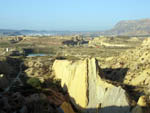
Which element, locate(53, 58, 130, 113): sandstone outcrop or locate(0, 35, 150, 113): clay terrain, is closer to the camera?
locate(0, 35, 150, 113): clay terrain

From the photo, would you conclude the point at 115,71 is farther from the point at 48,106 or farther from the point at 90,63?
the point at 48,106

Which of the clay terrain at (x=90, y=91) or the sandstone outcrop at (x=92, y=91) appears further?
the sandstone outcrop at (x=92, y=91)

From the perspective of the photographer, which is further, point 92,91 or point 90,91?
point 90,91

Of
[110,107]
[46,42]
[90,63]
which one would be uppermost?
[90,63]

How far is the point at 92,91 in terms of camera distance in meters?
32.6

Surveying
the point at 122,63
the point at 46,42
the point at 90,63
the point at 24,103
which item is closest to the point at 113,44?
the point at 46,42

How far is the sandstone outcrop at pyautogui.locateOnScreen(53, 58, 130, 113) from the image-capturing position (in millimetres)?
27930

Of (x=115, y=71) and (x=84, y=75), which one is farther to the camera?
(x=115, y=71)

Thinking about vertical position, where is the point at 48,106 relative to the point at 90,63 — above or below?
below

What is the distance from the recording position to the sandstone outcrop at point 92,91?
2793 centimetres

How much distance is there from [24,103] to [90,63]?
12.7 metres

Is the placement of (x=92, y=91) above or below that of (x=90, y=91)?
above

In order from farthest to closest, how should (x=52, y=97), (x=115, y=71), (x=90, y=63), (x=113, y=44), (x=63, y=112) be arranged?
(x=113, y=44) < (x=115, y=71) < (x=90, y=63) < (x=52, y=97) < (x=63, y=112)

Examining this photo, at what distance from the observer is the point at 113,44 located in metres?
189
